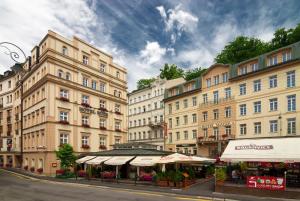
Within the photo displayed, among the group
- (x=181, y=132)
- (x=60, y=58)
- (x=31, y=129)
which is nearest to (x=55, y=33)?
(x=60, y=58)

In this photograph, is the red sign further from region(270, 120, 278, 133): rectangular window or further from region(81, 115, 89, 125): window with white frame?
region(81, 115, 89, 125): window with white frame

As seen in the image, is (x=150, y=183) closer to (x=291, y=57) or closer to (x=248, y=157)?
(x=248, y=157)

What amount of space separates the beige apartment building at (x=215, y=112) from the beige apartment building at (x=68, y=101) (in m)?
17.8

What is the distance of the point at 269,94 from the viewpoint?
4228cm

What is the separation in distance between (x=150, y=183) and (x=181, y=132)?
2813 cm

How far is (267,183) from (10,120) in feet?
199

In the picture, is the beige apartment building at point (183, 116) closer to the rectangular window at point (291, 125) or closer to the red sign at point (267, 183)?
the rectangular window at point (291, 125)

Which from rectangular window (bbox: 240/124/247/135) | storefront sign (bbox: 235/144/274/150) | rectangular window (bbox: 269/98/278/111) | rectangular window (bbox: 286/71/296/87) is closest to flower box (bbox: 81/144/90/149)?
rectangular window (bbox: 240/124/247/135)

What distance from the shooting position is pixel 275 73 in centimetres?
4166

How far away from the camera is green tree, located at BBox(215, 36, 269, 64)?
58.6 m

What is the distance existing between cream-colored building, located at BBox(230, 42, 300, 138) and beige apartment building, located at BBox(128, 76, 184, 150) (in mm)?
19970

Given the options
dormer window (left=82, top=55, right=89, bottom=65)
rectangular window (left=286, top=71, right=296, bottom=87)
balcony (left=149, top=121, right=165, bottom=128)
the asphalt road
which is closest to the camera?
the asphalt road

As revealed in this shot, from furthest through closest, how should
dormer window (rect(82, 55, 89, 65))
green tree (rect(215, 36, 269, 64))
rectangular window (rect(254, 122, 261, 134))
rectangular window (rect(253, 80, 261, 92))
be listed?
green tree (rect(215, 36, 269, 64)), dormer window (rect(82, 55, 89, 65)), rectangular window (rect(253, 80, 261, 92)), rectangular window (rect(254, 122, 261, 134))

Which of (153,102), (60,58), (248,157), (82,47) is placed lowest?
(248,157)
